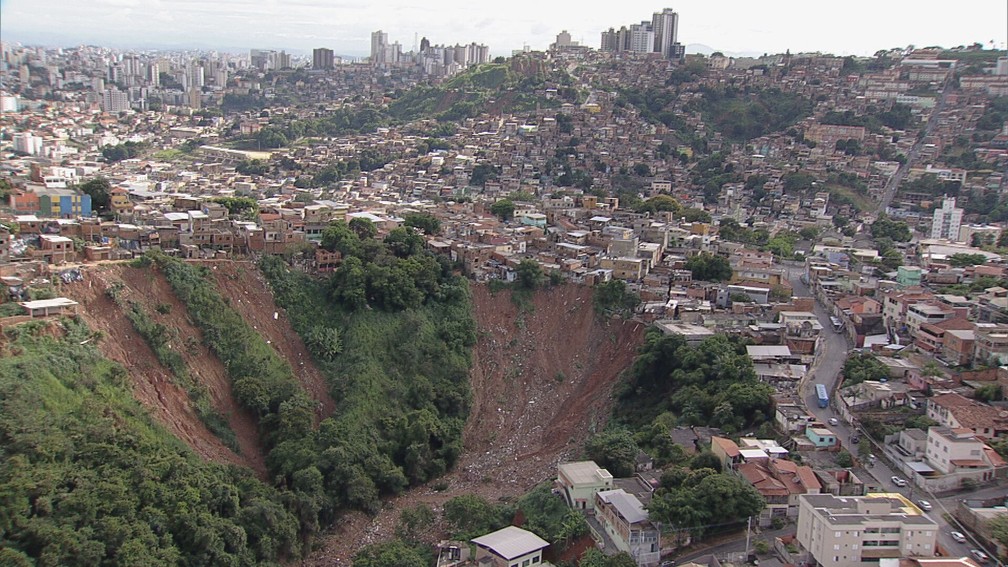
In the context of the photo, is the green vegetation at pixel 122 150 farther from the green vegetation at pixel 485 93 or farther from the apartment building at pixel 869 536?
the apartment building at pixel 869 536

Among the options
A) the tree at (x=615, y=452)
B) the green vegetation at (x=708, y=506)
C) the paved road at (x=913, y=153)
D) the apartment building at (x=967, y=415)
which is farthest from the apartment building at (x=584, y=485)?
the paved road at (x=913, y=153)

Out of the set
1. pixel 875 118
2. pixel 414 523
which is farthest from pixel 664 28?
pixel 414 523

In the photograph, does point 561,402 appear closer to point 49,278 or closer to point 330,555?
point 330,555

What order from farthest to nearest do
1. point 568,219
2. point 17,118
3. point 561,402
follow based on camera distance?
1. point 17,118
2. point 568,219
3. point 561,402

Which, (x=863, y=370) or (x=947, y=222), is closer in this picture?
(x=863, y=370)

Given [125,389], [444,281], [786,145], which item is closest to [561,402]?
[444,281]

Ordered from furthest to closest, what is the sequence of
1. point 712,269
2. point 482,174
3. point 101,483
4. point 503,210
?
point 482,174
point 503,210
point 712,269
point 101,483

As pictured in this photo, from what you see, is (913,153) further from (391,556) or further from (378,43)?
(378,43)
